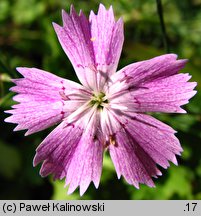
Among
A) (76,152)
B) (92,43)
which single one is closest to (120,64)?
(92,43)

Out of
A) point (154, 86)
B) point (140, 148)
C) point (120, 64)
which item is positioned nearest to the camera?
point (154, 86)

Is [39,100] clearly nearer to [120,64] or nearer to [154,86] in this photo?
[154,86]

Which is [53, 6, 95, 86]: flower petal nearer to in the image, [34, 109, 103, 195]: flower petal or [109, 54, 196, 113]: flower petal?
[109, 54, 196, 113]: flower petal

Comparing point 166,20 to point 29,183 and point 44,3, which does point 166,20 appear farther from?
point 29,183

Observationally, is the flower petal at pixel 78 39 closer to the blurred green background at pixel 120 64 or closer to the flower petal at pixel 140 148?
the flower petal at pixel 140 148

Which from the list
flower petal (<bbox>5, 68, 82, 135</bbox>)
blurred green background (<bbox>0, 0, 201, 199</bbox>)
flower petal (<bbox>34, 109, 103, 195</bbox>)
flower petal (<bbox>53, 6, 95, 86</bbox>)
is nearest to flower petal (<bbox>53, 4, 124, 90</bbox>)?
flower petal (<bbox>53, 6, 95, 86</bbox>)

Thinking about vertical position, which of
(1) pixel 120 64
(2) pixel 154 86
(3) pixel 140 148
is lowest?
(3) pixel 140 148
